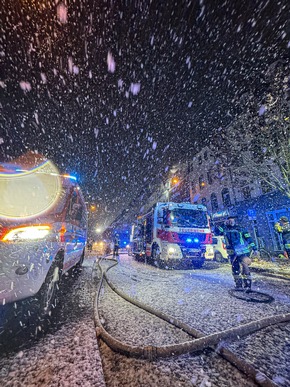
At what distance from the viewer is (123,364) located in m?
1.95

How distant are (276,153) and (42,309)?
520 inches

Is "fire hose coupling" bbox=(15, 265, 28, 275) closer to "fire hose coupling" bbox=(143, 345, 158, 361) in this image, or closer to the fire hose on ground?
the fire hose on ground

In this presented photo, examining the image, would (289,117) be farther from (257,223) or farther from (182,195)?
(182,195)

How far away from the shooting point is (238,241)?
17.0ft

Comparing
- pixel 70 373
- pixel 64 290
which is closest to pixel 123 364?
pixel 70 373

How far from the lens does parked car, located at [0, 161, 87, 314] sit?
252cm

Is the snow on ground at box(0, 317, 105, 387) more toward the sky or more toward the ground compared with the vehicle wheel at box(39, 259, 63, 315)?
more toward the ground

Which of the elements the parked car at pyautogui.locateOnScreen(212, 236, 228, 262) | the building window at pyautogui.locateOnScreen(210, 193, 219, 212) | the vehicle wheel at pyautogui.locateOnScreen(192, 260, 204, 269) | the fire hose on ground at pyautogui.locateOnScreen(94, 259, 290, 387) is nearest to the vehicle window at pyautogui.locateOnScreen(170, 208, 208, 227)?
the vehicle wheel at pyautogui.locateOnScreen(192, 260, 204, 269)

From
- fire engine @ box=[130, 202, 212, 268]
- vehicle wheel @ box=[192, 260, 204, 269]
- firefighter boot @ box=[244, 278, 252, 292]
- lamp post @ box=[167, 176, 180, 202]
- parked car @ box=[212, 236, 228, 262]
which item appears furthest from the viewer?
lamp post @ box=[167, 176, 180, 202]

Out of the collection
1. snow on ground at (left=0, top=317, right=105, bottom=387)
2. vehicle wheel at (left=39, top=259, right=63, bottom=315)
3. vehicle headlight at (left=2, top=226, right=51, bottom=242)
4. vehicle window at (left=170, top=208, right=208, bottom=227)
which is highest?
vehicle window at (left=170, top=208, right=208, bottom=227)

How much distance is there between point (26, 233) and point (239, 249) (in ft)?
16.0

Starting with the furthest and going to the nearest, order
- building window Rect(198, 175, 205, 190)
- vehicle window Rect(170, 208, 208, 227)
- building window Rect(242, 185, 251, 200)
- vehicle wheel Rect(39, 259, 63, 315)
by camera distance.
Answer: building window Rect(198, 175, 205, 190) → building window Rect(242, 185, 251, 200) → vehicle window Rect(170, 208, 208, 227) → vehicle wheel Rect(39, 259, 63, 315)

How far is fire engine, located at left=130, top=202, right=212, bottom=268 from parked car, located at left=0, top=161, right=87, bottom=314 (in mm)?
5220

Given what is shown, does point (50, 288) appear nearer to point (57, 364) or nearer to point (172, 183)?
point (57, 364)
